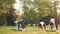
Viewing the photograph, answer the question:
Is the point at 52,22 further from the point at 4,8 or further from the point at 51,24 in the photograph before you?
the point at 4,8

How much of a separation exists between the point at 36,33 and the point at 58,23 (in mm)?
235

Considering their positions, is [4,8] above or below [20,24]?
above

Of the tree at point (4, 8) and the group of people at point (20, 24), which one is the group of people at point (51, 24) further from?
the tree at point (4, 8)

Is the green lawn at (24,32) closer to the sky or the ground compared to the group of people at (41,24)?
closer to the ground

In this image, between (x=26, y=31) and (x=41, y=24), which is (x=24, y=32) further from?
(x=41, y=24)

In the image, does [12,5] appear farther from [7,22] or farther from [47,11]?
[47,11]

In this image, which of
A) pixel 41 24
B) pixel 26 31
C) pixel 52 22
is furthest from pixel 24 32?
pixel 52 22

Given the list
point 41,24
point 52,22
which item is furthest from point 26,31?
point 52,22

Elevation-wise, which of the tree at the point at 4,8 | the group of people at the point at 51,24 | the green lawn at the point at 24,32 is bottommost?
the green lawn at the point at 24,32

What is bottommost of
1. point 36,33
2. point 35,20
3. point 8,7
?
point 36,33

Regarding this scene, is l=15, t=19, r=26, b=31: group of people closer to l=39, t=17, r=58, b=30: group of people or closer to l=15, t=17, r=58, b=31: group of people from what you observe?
l=15, t=17, r=58, b=31: group of people

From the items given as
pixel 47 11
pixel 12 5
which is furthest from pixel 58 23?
pixel 12 5

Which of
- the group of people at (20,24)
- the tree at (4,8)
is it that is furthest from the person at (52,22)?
the tree at (4,8)

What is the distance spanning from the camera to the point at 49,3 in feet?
6.57
